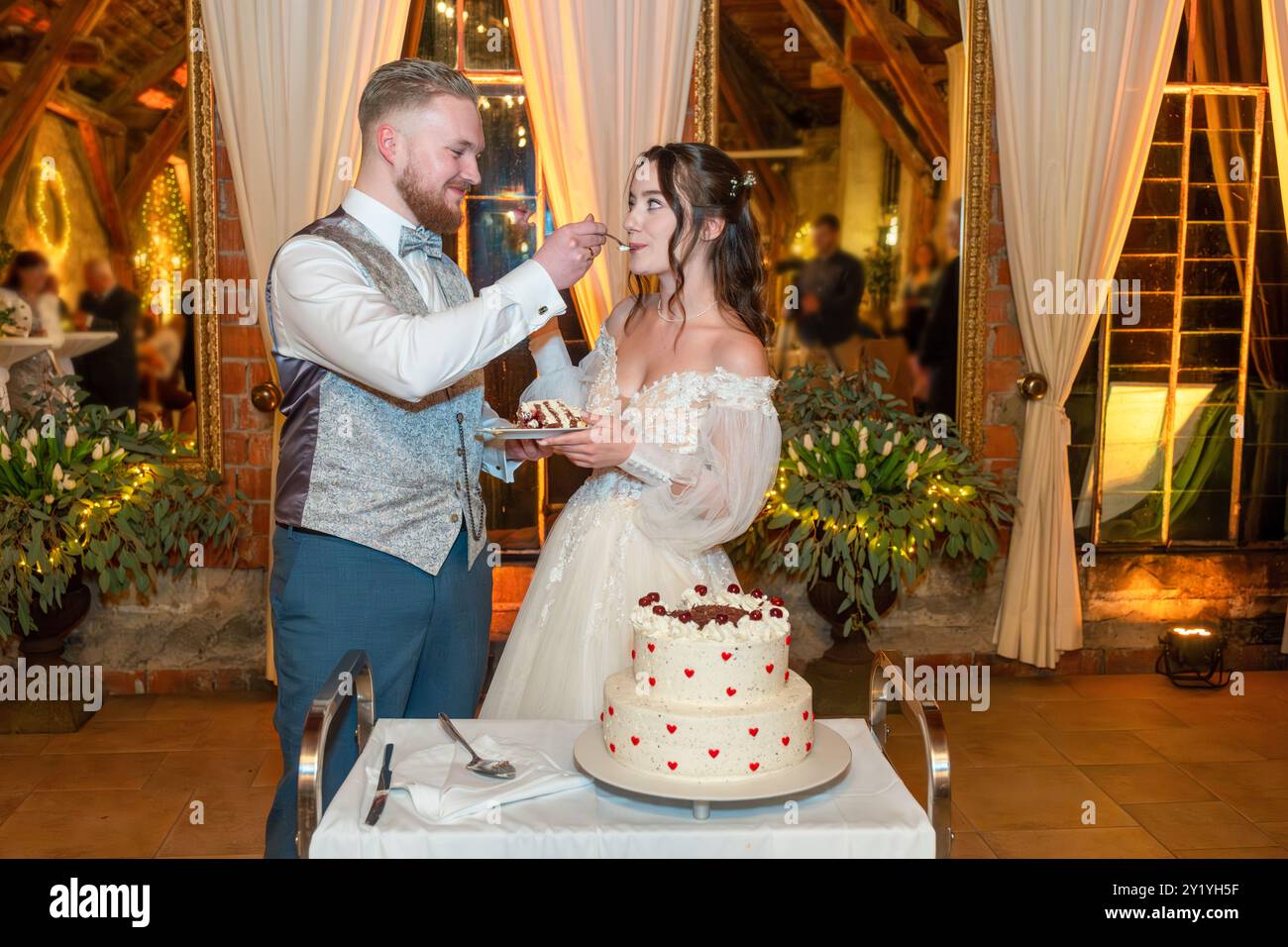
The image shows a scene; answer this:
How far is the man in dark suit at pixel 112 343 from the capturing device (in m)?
4.59

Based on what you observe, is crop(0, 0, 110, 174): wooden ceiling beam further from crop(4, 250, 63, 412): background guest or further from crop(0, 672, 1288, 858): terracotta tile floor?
crop(0, 672, 1288, 858): terracotta tile floor

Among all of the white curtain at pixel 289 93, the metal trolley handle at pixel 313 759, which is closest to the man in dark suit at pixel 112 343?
the white curtain at pixel 289 93

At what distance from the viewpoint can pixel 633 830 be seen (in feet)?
5.22

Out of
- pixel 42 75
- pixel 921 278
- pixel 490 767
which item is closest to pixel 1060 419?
pixel 921 278

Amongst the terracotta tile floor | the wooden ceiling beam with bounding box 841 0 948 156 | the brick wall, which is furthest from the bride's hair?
the brick wall

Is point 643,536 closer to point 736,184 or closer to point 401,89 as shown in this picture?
point 736,184

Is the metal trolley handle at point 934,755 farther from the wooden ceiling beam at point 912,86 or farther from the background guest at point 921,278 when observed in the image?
the wooden ceiling beam at point 912,86

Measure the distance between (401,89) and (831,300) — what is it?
272 centimetres

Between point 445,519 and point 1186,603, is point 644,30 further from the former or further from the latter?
point 1186,603

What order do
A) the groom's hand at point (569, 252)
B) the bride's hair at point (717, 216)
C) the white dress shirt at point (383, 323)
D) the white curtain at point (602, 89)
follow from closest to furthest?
the white dress shirt at point (383, 323), the groom's hand at point (569, 252), the bride's hair at point (717, 216), the white curtain at point (602, 89)

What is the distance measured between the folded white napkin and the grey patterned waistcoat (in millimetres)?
597

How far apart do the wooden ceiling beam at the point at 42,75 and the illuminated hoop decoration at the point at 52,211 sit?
13 cm

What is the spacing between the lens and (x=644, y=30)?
14.8ft
